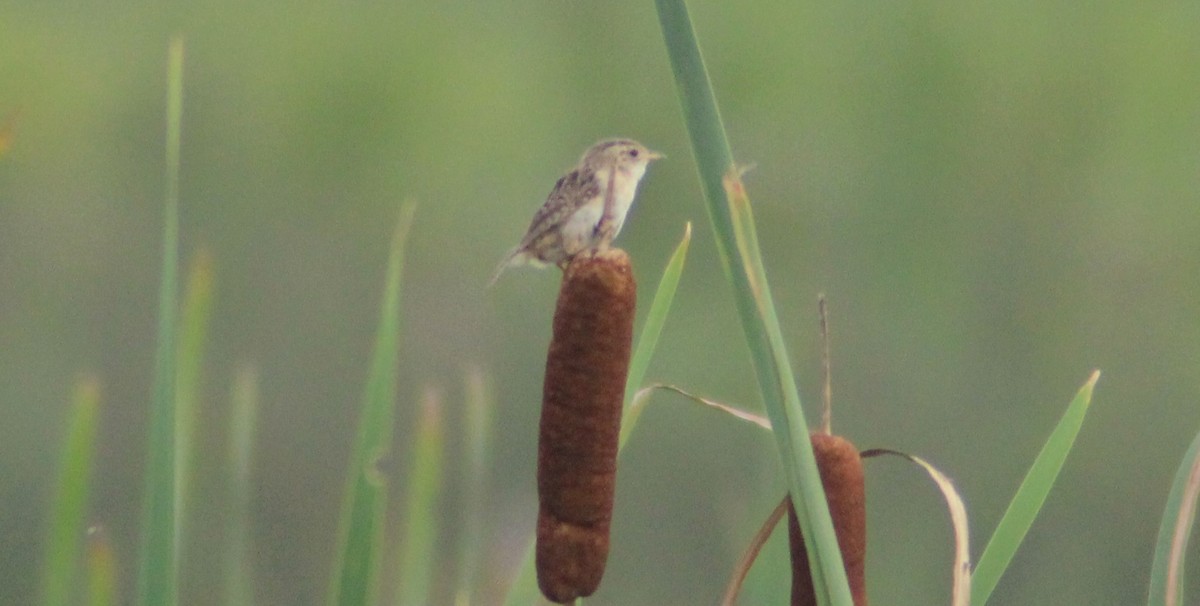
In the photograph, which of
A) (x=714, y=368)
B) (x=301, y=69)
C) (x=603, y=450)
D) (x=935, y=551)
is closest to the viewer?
(x=603, y=450)

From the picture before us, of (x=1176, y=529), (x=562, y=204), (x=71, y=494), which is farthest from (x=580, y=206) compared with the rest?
(x=1176, y=529)

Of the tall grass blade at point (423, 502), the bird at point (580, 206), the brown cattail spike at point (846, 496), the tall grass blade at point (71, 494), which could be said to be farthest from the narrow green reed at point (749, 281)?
the bird at point (580, 206)

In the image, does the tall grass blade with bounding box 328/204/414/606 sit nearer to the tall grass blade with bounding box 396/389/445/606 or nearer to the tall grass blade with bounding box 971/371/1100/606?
the tall grass blade with bounding box 396/389/445/606

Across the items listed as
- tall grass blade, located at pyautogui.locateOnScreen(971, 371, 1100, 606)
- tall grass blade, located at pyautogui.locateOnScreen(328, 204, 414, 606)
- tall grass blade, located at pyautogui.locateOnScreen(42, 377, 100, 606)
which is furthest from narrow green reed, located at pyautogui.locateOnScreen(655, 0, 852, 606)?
tall grass blade, located at pyautogui.locateOnScreen(42, 377, 100, 606)

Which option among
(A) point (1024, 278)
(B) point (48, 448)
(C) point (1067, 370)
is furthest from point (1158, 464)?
(B) point (48, 448)

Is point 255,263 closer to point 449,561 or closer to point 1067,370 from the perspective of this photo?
point 449,561
